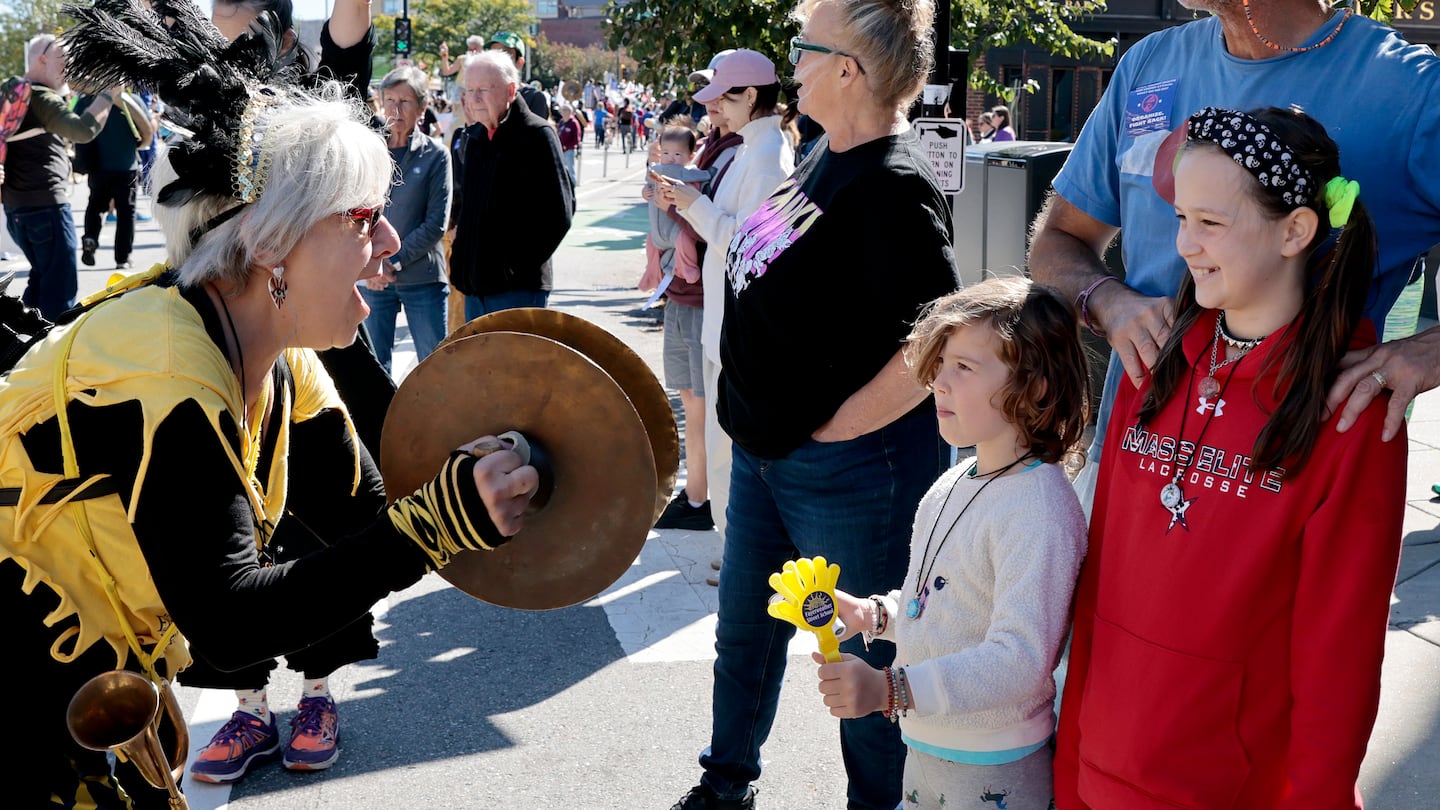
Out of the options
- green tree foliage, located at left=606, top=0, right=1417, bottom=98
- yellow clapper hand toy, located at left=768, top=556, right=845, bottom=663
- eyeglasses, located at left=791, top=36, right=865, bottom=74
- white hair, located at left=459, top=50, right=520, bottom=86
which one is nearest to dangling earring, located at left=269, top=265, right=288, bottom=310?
yellow clapper hand toy, located at left=768, top=556, right=845, bottom=663

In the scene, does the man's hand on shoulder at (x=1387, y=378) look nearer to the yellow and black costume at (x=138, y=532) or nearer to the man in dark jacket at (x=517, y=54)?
the yellow and black costume at (x=138, y=532)

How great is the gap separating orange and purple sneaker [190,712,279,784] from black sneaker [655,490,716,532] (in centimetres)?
258

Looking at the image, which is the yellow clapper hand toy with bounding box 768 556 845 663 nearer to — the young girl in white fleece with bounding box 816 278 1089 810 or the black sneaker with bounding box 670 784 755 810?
the young girl in white fleece with bounding box 816 278 1089 810

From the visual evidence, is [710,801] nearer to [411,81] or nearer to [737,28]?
[411,81]

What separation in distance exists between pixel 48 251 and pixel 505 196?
5.04m

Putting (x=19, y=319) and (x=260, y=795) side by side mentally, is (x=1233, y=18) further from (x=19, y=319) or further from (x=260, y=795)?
(x=260, y=795)

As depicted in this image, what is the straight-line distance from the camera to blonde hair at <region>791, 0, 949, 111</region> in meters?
2.84

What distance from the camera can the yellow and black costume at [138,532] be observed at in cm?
191

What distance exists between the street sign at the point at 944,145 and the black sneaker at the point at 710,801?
3.37 m

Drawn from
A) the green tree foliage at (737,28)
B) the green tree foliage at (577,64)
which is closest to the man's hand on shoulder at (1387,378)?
the green tree foliage at (737,28)

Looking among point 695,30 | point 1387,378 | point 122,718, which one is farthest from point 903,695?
point 695,30

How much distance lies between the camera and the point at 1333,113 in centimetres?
205

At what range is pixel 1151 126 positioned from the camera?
230 cm

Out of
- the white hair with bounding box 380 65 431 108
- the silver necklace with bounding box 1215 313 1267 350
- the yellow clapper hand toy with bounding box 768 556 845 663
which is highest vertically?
the white hair with bounding box 380 65 431 108
